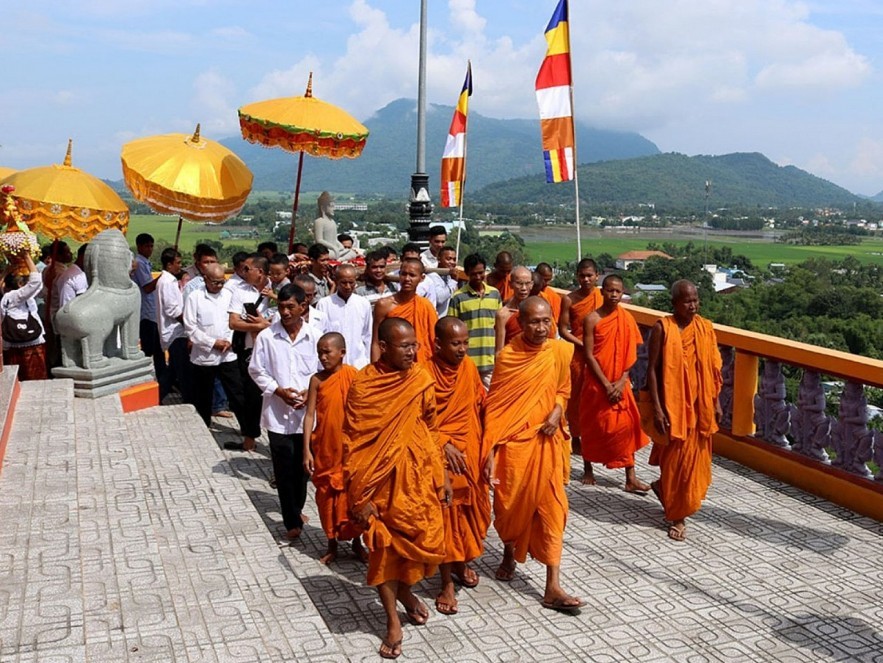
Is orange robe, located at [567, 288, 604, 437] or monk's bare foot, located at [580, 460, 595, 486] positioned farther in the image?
orange robe, located at [567, 288, 604, 437]

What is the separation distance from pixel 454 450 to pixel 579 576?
1.25 m

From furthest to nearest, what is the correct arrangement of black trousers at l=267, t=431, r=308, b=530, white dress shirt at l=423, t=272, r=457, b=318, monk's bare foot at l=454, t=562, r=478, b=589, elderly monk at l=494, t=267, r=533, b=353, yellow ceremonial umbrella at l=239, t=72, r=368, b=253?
yellow ceremonial umbrella at l=239, t=72, r=368, b=253 → white dress shirt at l=423, t=272, r=457, b=318 → elderly monk at l=494, t=267, r=533, b=353 → black trousers at l=267, t=431, r=308, b=530 → monk's bare foot at l=454, t=562, r=478, b=589

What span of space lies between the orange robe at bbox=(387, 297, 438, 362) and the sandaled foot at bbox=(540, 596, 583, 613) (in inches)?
97.9

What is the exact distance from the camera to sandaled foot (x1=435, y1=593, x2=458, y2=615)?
15.9 feet

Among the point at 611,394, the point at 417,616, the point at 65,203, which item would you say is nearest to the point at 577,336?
the point at 611,394

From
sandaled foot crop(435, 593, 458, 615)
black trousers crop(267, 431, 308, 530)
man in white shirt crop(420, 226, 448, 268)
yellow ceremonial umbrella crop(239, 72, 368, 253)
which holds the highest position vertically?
yellow ceremonial umbrella crop(239, 72, 368, 253)

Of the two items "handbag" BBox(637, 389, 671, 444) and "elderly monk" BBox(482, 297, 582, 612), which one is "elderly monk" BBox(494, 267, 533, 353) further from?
"elderly monk" BBox(482, 297, 582, 612)

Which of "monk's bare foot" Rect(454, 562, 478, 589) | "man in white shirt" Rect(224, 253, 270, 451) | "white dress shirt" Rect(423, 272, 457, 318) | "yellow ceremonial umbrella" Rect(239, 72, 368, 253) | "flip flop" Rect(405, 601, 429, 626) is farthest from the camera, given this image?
"yellow ceremonial umbrella" Rect(239, 72, 368, 253)

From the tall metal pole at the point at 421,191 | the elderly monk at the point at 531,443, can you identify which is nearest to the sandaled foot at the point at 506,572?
the elderly monk at the point at 531,443

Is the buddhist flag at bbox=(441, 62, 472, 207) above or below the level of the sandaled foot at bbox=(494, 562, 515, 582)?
above

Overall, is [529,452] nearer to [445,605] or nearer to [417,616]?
[445,605]

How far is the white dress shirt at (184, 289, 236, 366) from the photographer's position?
8.29 m

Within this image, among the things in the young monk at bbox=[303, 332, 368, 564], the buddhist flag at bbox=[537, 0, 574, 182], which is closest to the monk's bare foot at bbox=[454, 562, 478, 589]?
the young monk at bbox=[303, 332, 368, 564]

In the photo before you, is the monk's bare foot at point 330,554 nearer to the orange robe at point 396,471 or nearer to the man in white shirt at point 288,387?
the man in white shirt at point 288,387
